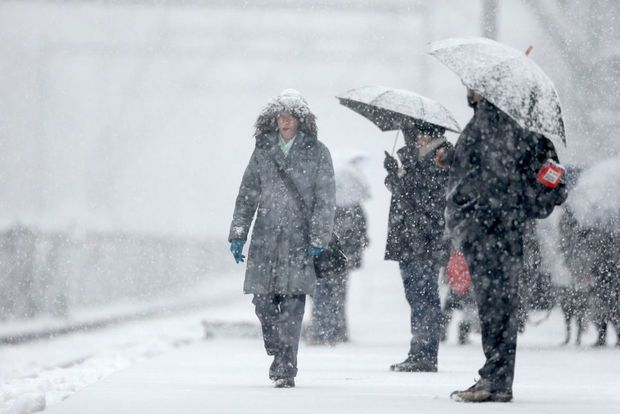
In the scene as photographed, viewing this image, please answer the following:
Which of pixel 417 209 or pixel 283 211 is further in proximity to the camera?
pixel 417 209

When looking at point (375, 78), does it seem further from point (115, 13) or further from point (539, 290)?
point (539, 290)

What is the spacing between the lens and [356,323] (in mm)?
16297

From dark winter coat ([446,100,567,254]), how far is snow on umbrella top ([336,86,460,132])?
2.39 m

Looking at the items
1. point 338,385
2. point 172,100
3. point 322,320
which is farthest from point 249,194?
point 172,100

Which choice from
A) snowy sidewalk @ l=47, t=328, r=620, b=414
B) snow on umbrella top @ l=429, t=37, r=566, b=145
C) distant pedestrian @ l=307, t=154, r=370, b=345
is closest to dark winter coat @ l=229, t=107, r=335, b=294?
snowy sidewalk @ l=47, t=328, r=620, b=414

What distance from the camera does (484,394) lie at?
5.83m

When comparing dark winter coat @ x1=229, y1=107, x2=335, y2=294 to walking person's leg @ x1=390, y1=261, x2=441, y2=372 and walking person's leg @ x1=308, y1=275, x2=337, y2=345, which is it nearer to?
walking person's leg @ x1=390, y1=261, x2=441, y2=372

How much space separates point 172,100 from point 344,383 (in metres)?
38.9

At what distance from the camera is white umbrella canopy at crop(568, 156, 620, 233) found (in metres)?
11.3

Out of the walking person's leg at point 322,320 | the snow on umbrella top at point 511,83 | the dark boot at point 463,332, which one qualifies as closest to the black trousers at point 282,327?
the snow on umbrella top at point 511,83

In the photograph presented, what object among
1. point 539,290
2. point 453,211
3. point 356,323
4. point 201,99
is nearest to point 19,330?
point 356,323

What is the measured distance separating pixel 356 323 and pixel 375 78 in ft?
110

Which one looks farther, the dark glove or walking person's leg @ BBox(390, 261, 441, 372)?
the dark glove

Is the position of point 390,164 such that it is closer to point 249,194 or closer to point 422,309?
point 422,309
